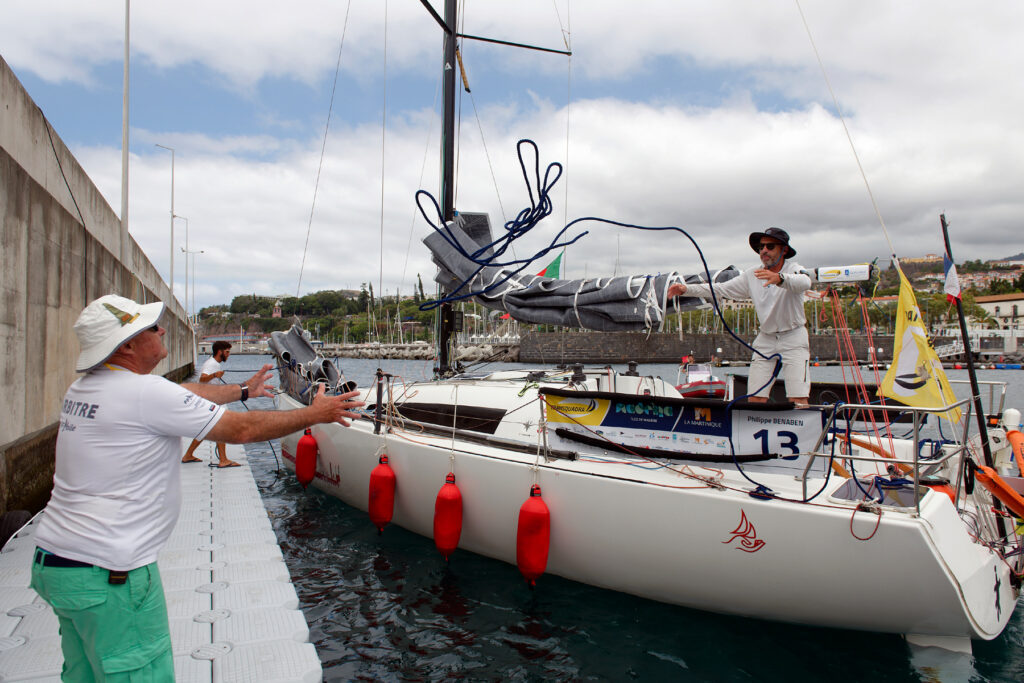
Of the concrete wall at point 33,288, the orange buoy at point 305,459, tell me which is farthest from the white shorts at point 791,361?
the concrete wall at point 33,288

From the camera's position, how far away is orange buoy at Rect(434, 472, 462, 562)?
13.8 ft

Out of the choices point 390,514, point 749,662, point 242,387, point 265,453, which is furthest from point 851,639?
point 265,453

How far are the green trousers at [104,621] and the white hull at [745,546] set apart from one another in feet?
8.27

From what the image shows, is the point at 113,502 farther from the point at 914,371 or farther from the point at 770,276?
the point at 914,371

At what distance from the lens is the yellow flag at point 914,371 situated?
3820 millimetres

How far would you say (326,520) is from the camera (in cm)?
596

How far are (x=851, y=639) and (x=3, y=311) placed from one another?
615 centimetres

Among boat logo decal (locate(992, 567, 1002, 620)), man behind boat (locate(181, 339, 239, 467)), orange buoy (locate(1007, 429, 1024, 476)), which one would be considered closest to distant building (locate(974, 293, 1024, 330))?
orange buoy (locate(1007, 429, 1024, 476))

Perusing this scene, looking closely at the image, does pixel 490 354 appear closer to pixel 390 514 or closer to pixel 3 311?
pixel 390 514

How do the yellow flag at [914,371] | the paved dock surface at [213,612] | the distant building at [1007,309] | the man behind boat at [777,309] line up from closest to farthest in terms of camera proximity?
the paved dock surface at [213,612], the yellow flag at [914,371], the man behind boat at [777,309], the distant building at [1007,309]

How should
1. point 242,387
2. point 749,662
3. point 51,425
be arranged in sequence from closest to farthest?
point 242,387 → point 749,662 → point 51,425

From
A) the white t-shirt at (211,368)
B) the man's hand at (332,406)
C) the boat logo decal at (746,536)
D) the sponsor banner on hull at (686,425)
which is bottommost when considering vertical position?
the boat logo decal at (746,536)

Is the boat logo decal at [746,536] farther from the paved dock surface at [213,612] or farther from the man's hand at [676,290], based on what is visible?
the paved dock surface at [213,612]

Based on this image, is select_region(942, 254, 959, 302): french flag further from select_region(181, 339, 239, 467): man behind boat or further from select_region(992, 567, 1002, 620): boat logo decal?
select_region(181, 339, 239, 467): man behind boat
